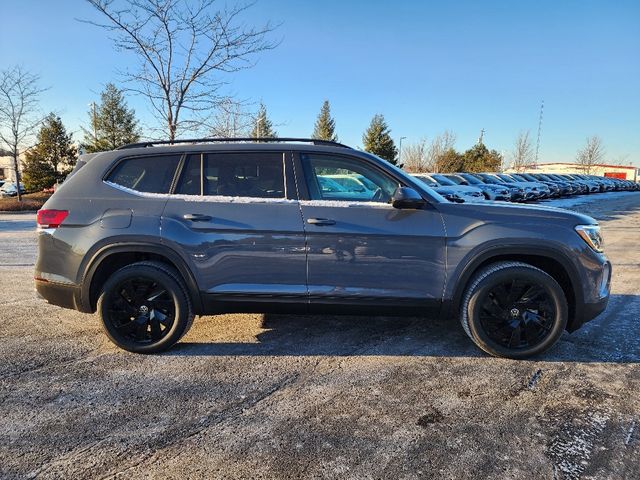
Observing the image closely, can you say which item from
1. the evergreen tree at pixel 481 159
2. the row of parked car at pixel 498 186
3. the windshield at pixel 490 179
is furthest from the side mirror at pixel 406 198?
the evergreen tree at pixel 481 159

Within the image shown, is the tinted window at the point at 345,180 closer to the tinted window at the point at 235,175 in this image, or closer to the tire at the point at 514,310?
the tinted window at the point at 235,175

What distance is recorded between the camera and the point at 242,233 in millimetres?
3420

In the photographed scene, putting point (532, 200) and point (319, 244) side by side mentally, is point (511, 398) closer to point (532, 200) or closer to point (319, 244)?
point (319, 244)

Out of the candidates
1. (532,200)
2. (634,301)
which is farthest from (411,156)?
(634,301)

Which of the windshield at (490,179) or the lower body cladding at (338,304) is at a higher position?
the windshield at (490,179)

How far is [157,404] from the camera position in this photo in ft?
9.21

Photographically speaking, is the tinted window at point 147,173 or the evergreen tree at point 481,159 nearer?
the tinted window at point 147,173

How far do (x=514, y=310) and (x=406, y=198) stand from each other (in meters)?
1.34

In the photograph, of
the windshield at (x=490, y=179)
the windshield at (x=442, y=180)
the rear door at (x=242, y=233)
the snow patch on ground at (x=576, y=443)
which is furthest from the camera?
the windshield at (x=490, y=179)

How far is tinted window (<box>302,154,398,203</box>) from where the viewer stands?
11.6ft

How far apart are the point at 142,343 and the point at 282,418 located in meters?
1.63

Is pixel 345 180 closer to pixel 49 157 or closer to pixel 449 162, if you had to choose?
pixel 49 157

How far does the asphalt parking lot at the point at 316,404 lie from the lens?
225cm

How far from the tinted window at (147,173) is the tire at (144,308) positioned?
677 millimetres
